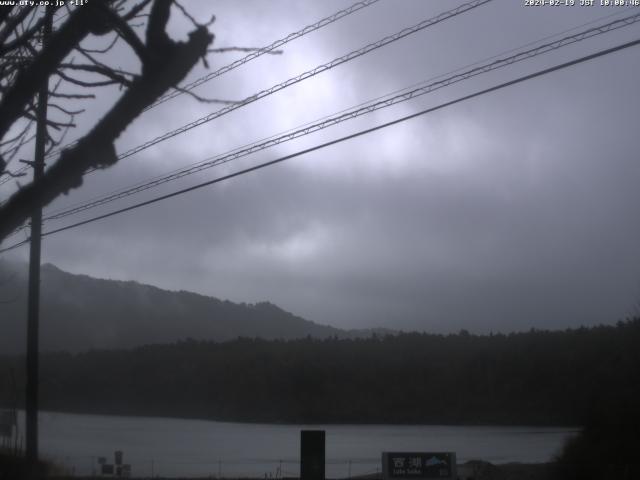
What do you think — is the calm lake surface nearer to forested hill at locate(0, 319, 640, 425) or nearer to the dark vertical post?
forested hill at locate(0, 319, 640, 425)

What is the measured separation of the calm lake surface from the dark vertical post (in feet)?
36.9

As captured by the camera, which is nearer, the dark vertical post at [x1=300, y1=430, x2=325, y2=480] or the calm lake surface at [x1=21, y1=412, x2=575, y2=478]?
the dark vertical post at [x1=300, y1=430, x2=325, y2=480]

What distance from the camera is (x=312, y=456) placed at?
1625cm

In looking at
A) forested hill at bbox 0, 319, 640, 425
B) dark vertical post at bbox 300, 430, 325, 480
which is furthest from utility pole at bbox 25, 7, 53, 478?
forested hill at bbox 0, 319, 640, 425

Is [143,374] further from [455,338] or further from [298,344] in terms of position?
[455,338]

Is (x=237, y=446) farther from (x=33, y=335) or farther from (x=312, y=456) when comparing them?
(x=312, y=456)

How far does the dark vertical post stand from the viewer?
16.2 m

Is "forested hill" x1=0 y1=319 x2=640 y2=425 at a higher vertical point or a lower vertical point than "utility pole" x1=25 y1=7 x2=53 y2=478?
lower

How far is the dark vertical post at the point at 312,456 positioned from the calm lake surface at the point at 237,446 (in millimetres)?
11243

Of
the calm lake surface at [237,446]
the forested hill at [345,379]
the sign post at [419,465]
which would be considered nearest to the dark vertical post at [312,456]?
the sign post at [419,465]

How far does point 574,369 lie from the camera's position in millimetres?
51031

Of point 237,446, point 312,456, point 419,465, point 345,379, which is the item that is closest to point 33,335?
point 312,456

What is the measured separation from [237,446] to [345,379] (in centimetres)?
2917

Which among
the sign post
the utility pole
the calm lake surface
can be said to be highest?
the utility pole
